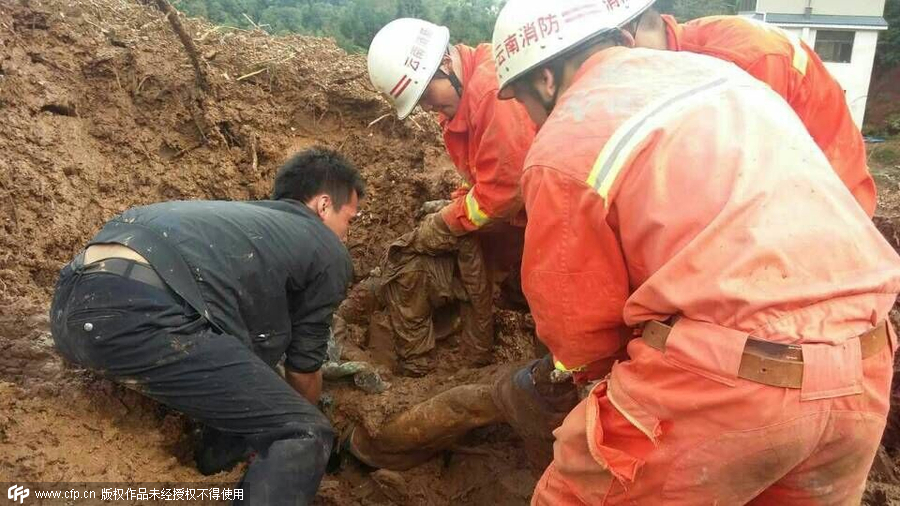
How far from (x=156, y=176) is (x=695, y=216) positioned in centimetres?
398

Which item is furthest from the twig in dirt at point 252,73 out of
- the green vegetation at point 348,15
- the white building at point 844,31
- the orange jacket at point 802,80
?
the white building at point 844,31

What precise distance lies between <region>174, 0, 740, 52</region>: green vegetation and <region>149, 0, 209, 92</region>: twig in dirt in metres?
4.66

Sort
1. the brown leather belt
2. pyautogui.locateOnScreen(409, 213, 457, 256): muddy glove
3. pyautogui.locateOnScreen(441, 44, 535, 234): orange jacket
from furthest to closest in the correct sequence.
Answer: pyautogui.locateOnScreen(409, 213, 457, 256): muddy glove < pyautogui.locateOnScreen(441, 44, 535, 234): orange jacket < the brown leather belt

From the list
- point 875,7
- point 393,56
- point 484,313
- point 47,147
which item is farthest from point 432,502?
point 875,7

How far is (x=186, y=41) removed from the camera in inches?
179

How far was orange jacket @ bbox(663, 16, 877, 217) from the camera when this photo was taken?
2596mm

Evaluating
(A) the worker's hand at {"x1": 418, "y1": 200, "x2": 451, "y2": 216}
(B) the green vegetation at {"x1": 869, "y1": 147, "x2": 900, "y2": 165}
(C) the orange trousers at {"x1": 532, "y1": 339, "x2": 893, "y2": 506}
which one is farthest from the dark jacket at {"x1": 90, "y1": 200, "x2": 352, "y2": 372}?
(B) the green vegetation at {"x1": 869, "y1": 147, "x2": 900, "y2": 165}

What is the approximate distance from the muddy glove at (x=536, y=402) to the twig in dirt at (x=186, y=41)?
3314 millimetres

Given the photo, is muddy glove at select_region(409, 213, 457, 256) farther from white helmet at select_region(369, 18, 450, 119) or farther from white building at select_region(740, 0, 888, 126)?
white building at select_region(740, 0, 888, 126)

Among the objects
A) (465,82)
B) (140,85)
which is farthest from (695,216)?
(140,85)

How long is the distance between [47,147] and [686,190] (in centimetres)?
399

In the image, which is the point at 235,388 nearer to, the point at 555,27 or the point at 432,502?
the point at 432,502

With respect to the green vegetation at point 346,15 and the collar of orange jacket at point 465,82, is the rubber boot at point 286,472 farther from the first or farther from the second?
the green vegetation at point 346,15

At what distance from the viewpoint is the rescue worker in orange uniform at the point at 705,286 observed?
142 cm
